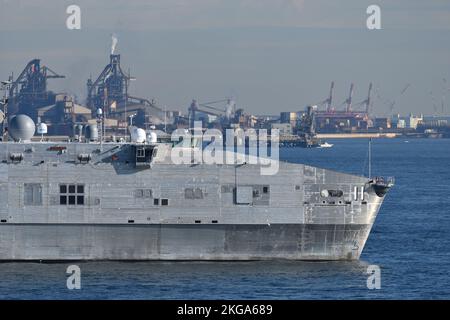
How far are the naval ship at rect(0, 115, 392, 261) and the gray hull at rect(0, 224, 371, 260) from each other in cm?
5

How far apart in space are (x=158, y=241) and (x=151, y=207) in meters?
1.73

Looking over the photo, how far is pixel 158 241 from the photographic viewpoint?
186ft

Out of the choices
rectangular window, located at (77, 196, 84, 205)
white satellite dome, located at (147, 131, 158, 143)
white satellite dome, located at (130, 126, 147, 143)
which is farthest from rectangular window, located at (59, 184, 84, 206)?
white satellite dome, located at (147, 131, 158, 143)

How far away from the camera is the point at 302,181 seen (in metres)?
57.3

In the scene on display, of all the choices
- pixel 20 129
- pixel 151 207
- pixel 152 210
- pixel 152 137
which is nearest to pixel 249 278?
pixel 152 210

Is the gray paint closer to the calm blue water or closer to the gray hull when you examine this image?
the gray hull

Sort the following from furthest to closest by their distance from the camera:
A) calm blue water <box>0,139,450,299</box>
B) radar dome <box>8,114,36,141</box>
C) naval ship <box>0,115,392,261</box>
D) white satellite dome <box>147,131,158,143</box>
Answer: white satellite dome <box>147,131,158,143</box>
radar dome <box>8,114,36,141</box>
naval ship <box>0,115,392,261</box>
calm blue water <box>0,139,450,299</box>

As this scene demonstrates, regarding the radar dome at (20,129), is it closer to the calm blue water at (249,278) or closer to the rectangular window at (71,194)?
the rectangular window at (71,194)

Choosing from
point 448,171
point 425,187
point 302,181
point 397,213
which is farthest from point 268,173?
point 448,171

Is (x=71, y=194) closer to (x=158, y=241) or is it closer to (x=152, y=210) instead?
(x=152, y=210)

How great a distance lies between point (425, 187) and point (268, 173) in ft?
176

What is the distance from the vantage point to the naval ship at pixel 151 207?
56.6m

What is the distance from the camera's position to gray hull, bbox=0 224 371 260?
5662cm

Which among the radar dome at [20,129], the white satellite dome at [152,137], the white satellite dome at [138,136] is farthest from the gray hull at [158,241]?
the white satellite dome at [138,136]
